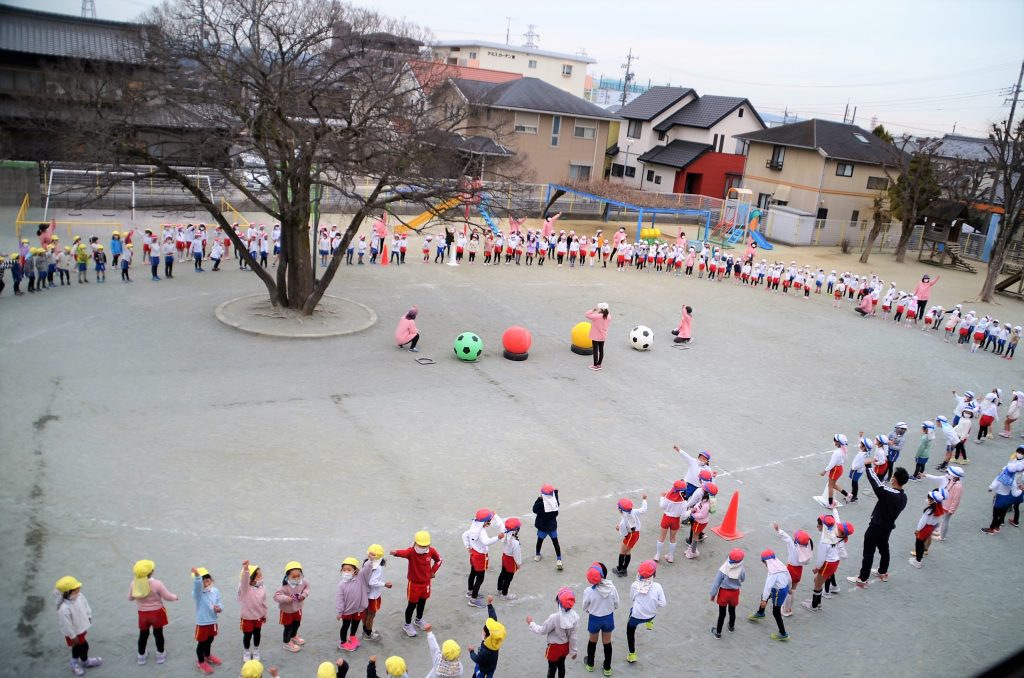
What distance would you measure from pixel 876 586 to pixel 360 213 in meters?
13.6

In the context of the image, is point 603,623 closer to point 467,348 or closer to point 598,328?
point 467,348

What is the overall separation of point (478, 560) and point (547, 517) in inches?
52.4

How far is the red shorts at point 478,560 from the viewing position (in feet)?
29.6

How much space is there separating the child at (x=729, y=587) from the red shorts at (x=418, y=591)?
3379mm

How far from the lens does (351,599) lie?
791 cm

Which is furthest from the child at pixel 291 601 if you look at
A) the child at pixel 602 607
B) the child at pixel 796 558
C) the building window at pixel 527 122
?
the building window at pixel 527 122

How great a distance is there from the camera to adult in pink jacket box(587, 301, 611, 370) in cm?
1764

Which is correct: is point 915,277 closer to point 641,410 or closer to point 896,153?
point 896,153

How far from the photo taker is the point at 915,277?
34719mm

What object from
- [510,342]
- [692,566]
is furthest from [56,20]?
[692,566]

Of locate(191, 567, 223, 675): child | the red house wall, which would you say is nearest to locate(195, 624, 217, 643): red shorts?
locate(191, 567, 223, 675): child

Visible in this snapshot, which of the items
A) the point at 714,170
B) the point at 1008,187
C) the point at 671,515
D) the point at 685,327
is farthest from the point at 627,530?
the point at 714,170

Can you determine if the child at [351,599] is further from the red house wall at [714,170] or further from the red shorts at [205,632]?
the red house wall at [714,170]

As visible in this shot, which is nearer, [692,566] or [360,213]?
[692,566]
